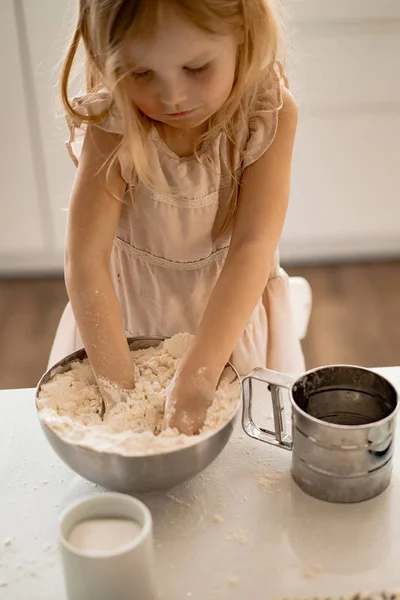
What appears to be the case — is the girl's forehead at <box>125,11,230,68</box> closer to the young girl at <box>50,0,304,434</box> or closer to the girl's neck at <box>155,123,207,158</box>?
the young girl at <box>50,0,304,434</box>

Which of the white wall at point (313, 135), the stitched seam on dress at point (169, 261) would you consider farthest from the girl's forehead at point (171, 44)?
the white wall at point (313, 135)

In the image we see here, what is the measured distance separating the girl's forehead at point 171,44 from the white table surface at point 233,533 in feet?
1.44

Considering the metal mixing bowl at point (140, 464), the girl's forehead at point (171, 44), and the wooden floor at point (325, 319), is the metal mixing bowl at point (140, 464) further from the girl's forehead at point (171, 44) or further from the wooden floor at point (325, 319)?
the wooden floor at point (325, 319)

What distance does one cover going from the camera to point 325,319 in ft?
7.45

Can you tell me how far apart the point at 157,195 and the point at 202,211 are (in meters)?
0.07

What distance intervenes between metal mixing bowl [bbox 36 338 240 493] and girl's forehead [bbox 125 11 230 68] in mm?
395

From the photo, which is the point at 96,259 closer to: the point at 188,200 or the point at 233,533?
the point at 188,200

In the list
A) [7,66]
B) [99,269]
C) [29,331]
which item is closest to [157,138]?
[99,269]

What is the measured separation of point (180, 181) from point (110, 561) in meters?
0.58

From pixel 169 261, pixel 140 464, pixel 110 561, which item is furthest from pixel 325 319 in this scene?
pixel 110 561

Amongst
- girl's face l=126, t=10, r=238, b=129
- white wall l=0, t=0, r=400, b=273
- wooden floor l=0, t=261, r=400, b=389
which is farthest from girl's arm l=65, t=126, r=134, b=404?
white wall l=0, t=0, r=400, b=273

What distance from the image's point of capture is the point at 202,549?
68cm

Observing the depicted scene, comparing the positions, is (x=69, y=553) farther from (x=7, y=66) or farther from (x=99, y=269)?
(x=7, y=66)

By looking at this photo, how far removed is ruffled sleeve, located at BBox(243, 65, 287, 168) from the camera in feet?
3.07
